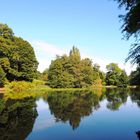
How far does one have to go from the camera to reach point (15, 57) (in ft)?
213

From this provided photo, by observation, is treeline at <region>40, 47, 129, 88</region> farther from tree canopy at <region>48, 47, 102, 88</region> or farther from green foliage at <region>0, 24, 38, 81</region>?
green foliage at <region>0, 24, 38, 81</region>

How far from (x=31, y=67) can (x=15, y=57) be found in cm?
669

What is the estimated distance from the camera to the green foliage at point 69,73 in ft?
268

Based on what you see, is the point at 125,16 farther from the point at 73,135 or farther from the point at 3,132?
the point at 3,132

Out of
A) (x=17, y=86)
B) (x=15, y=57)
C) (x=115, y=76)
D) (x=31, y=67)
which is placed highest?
(x=115, y=76)

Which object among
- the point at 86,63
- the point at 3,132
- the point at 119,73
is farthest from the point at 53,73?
the point at 3,132

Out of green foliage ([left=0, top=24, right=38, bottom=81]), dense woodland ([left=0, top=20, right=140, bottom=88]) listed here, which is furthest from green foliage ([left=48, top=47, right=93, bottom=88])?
green foliage ([left=0, top=24, right=38, bottom=81])

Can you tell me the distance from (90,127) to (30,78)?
171 ft

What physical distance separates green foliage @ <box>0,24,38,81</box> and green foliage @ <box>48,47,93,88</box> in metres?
10.4

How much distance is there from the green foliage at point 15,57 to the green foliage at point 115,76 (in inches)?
2076

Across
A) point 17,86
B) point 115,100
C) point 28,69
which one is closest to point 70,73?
point 28,69

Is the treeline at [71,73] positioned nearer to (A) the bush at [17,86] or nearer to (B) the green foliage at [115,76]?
(B) the green foliage at [115,76]

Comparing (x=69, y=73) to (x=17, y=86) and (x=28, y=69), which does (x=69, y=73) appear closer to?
(x=28, y=69)

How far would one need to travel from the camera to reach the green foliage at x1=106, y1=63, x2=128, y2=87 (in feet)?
384
